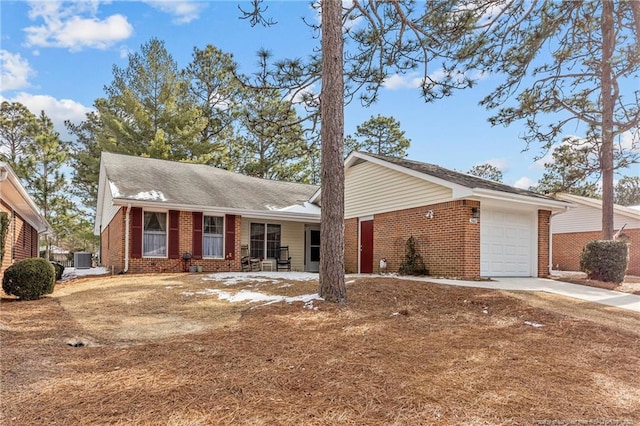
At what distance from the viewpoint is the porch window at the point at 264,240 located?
53.4ft

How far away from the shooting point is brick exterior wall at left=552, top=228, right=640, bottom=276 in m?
19.0

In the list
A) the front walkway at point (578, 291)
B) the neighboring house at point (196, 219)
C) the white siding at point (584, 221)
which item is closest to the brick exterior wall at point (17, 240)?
the neighboring house at point (196, 219)

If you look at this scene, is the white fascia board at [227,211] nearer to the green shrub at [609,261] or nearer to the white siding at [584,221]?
the green shrub at [609,261]

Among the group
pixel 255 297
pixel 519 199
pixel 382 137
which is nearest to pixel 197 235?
pixel 255 297

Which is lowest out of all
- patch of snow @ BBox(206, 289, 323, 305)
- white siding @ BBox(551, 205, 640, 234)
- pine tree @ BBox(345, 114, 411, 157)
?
patch of snow @ BBox(206, 289, 323, 305)

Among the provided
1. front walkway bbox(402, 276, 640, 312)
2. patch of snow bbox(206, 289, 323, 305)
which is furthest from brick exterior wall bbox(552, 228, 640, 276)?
patch of snow bbox(206, 289, 323, 305)

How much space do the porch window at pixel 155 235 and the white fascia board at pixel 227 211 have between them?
0.41m

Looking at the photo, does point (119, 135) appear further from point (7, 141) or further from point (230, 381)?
point (230, 381)

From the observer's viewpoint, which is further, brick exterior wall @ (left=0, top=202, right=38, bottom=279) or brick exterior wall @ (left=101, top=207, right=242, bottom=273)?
brick exterior wall @ (left=101, top=207, right=242, bottom=273)

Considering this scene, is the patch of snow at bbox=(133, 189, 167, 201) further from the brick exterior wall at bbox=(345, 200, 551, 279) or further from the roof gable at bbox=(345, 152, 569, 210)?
the brick exterior wall at bbox=(345, 200, 551, 279)

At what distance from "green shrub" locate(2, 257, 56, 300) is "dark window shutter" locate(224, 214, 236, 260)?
7166mm

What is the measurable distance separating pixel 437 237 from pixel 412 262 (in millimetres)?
1113

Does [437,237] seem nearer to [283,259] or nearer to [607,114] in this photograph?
[607,114]

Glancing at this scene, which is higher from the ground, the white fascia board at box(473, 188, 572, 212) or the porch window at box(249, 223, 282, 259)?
the white fascia board at box(473, 188, 572, 212)
